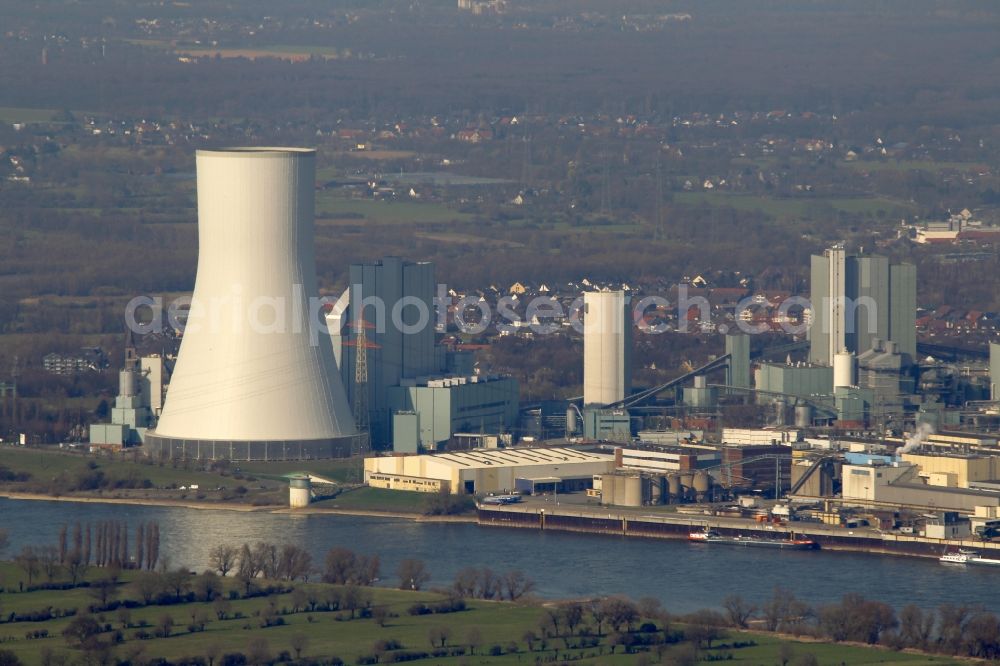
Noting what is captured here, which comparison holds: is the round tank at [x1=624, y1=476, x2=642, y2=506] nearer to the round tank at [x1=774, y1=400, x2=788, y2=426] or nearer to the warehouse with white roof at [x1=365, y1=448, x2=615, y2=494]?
the warehouse with white roof at [x1=365, y1=448, x2=615, y2=494]

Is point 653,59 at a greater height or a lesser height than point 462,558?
greater

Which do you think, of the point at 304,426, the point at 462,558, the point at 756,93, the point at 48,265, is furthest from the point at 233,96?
the point at 462,558

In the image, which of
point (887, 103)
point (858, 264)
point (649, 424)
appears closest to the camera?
point (649, 424)

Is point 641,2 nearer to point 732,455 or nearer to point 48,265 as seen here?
point 48,265

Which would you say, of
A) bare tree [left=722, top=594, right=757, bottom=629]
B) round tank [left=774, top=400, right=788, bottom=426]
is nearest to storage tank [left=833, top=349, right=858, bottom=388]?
round tank [left=774, top=400, right=788, bottom=426]

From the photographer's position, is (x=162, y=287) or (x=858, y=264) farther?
(x=162, y=287)

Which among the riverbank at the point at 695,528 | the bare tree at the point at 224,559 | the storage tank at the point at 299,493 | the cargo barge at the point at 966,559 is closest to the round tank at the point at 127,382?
the storage tank at the point at 299,493
